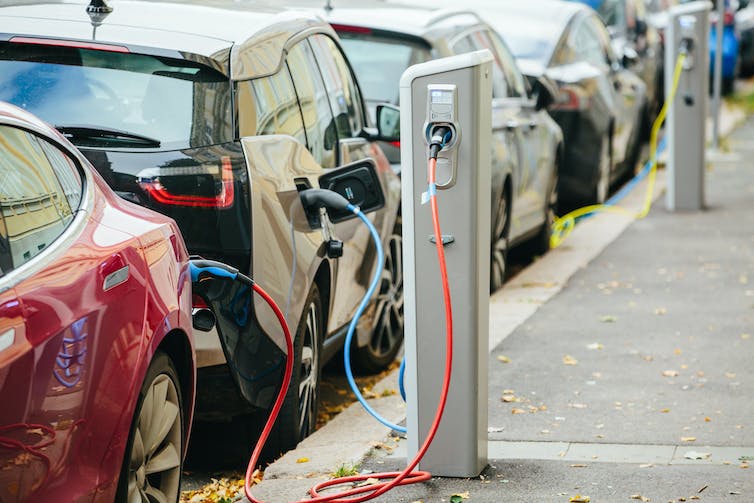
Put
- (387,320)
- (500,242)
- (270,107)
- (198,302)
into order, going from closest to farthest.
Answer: (198,302)
(270,107)
(387,320)
(500,242)

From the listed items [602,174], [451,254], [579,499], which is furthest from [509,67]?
[579,499]

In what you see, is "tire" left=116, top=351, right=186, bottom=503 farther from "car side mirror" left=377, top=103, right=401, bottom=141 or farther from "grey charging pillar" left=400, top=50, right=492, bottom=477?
"car side mirror" left=377, top=103, right=401, bottom=141

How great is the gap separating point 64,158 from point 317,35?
2795 millimetres

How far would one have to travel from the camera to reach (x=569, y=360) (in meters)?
7.18

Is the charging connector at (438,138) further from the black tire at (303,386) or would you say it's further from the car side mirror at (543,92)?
the car side mirror at (543,92)

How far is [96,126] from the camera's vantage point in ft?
16.6

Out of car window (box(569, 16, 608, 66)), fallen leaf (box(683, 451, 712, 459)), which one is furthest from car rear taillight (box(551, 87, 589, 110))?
fallen leaf (box(683, 451, 712, 459))

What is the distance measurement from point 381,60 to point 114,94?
3593 mm

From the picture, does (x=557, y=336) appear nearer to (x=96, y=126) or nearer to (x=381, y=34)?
(x=381, y=34)

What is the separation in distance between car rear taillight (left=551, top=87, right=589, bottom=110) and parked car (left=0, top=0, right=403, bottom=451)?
6.39m

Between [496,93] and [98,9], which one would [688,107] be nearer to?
[496,93]

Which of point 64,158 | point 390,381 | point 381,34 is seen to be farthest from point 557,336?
point 64,158

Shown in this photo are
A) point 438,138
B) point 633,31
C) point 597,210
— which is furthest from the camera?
point 633,31

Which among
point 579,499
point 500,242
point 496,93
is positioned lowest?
point 500,242
